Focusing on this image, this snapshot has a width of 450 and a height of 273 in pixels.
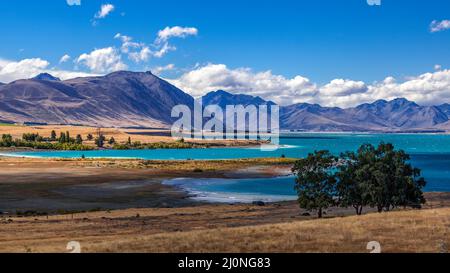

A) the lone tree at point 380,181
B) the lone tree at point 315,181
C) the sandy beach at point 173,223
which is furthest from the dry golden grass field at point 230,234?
the lone tree at point 380,181

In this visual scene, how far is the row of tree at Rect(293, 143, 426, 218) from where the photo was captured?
58.5 m

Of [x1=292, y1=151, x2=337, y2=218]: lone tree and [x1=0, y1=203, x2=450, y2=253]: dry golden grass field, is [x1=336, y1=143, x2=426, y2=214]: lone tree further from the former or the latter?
[x1=0, y1=203, x2=450, y2=253]: dry golden grass field

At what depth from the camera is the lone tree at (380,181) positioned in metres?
58.3

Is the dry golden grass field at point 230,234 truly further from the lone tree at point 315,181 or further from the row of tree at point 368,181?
the row of tree at point 368,181

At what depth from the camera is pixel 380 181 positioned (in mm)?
58062

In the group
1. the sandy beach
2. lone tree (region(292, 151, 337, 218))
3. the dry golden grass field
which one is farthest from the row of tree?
the dry golden grass field

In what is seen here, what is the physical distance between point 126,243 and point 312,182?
111 feet

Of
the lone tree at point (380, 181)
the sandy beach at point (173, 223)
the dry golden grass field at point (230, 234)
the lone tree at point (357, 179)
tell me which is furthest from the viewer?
the lone tree at point (357, 179)

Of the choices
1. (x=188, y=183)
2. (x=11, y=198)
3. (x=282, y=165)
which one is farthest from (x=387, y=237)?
(x=282, y=165)

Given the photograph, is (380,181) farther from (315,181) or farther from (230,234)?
(230,234)

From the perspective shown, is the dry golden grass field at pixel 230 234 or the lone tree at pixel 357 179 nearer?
the dry golden grass field at pixel 230 234
